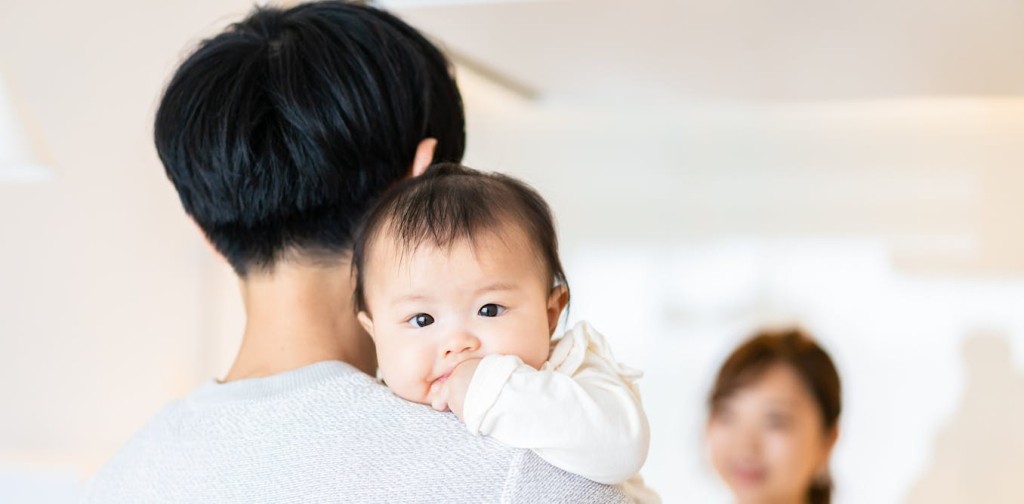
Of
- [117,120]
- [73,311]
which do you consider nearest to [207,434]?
[73,311]

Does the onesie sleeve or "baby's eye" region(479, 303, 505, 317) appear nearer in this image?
the onesie sleeve

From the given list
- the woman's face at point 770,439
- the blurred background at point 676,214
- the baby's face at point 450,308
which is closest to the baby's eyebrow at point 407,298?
the baby's face at point 450,308

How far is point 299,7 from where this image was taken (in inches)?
31.4

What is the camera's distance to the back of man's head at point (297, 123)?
736mm

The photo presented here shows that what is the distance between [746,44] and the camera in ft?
4.83

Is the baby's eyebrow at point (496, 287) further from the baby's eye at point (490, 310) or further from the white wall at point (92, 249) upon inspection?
A: the white wall at point (92, 249)

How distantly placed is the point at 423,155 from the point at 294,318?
159mm

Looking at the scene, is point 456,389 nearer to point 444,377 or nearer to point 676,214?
point 444,377

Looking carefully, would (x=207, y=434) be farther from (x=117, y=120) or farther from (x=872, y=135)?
(x=872, y=135)

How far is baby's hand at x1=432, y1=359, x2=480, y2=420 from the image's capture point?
2.15ft

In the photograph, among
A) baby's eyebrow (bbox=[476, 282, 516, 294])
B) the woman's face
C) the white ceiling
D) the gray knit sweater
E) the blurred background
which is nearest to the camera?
the gray knit sweater

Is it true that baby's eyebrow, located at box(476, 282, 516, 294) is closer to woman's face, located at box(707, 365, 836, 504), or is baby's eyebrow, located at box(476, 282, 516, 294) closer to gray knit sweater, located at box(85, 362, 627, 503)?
gray knit sweater, located at box(85, 362, 627, 503)

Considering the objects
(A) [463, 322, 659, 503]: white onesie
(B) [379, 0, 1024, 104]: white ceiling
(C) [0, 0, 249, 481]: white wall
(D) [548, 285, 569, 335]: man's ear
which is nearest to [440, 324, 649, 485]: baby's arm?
(A) [463, 322, 659, 503]: white onesie

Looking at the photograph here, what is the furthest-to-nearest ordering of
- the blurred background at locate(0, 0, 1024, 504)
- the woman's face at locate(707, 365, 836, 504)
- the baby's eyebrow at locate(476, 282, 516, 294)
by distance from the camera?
the woman's face at locate(707, 365, 836, 504) < the blurred background at locate(0, 0, 1024, 504) < the baby's eyebrow at locate(476, 282, 516, 294)
